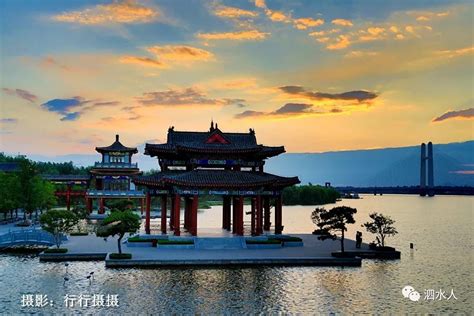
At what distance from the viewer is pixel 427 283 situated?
38.2 meters

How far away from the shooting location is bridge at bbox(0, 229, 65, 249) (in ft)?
169

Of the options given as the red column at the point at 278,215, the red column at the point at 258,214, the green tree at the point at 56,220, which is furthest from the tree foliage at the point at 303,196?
the green tree at the point at 56,220

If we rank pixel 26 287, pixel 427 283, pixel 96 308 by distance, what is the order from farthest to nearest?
1. pixel 427 283
2. pixel 26 287
3. pixel 96 308

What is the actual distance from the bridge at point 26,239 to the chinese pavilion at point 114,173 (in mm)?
44491

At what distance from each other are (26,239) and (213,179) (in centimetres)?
1995

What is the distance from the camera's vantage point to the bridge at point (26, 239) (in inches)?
2031

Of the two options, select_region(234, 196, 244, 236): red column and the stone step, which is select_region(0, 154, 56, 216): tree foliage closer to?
the stone step

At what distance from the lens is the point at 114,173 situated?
102 metres

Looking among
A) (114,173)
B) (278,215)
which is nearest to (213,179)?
(278,215)

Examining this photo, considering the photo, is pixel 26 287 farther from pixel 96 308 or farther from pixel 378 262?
pixel 378 262

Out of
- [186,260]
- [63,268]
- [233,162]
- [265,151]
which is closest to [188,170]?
[233,162]

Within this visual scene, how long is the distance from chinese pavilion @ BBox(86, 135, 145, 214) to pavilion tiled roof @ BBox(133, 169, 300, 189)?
4381 centimetres

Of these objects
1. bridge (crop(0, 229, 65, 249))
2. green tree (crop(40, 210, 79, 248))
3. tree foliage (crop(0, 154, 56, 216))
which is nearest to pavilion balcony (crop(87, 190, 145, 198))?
tree foliage (crop(0, 154, 56, 216))

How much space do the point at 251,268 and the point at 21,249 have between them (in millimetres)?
25709
